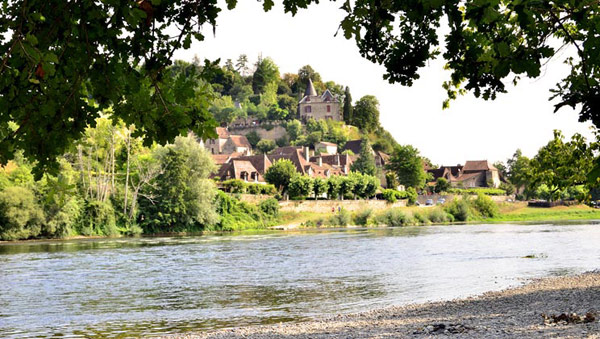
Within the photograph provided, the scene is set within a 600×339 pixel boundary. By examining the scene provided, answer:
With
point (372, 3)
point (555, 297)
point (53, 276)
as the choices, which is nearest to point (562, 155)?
point (555, 297)

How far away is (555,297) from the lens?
565 inches

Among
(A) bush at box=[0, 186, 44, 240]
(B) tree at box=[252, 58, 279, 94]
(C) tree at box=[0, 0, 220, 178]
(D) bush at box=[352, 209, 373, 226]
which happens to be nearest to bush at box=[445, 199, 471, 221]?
(D) bush at box=[352, 209, 373, 226]

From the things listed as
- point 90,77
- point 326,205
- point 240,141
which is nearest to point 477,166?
point 240,141

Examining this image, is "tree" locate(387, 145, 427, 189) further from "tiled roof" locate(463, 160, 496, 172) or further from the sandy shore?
the sandy shore

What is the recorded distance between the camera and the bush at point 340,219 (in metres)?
69.2

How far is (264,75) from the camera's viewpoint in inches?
7067

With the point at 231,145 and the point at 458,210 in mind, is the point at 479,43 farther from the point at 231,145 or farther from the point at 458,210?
the point at 231,145

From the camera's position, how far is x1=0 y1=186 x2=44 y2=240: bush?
4566cm

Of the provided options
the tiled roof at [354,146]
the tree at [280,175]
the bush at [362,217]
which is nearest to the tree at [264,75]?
the tiled roof at [354,146]

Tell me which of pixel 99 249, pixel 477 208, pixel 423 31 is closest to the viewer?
pixel 423 31

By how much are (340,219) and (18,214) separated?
110 ft

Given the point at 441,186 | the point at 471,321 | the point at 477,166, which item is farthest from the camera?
the point at 477,166

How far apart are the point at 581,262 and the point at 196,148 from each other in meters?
38.0

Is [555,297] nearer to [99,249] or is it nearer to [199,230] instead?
[99,249]
